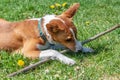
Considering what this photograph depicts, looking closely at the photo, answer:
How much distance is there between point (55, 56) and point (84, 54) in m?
0.54

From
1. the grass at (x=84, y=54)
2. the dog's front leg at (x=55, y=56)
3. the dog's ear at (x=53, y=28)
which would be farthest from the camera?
the dog's ear at (x=53, y=28)

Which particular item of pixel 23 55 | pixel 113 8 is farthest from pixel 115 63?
pixel 113 8

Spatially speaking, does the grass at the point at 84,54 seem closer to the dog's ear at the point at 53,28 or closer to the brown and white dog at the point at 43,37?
the brown and white dog at the point at 43,37

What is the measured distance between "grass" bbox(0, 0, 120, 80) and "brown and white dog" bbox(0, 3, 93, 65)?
6.6 inches

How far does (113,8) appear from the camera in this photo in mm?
10203

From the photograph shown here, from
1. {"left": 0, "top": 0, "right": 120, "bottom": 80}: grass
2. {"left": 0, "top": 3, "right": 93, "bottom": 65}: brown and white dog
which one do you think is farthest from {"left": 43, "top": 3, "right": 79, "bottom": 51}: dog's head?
{"left": 0, "top": 0, "right": 120, "bottom": 80}: grass

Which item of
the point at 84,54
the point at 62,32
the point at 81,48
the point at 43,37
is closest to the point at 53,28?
the point at 62,32

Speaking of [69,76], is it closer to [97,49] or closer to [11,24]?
[97,49]

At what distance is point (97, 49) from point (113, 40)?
1.70 ft

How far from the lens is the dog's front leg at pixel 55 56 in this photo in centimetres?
633

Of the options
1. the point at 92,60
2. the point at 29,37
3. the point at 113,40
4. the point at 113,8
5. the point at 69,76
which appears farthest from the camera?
the point at 113,8

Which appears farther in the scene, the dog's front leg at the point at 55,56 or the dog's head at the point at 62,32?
the dog's head at the point at 62,32

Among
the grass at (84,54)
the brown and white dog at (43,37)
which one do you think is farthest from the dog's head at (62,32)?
the grass at (84,54)

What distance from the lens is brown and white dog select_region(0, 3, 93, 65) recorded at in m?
6.61
